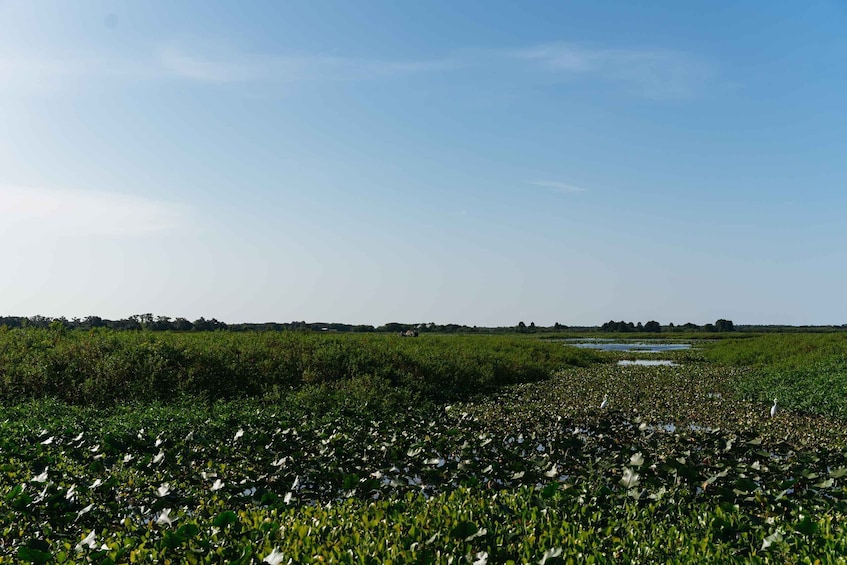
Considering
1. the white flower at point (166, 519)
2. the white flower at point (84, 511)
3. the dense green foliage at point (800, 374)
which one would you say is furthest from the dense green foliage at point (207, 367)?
the white flower at point (166, 519)

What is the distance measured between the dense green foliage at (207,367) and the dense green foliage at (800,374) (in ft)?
24.5

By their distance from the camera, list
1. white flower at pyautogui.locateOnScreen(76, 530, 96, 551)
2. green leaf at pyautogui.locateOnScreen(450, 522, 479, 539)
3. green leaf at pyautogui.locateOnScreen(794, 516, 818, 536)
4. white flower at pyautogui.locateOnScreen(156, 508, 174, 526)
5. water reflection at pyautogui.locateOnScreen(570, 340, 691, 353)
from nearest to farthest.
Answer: white flower at pyautogui.locateOnScreen(76, 530, 96, 551) < green leaf at pyautogui.locateOnScreen(450, 522, 479, 539) < green leaf at pyautogui.locateOnScreen(794, 516, 818, 536) < white flower at pyautogui.locateOnScreen(156, 508, 174, 526) < water reflection at pyautogui.locateOnScreen(570, 340, 691, 353)

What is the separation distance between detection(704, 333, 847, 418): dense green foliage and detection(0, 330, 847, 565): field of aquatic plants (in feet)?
5.66

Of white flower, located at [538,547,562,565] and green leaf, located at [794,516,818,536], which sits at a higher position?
white flower, located at [538,547,562,565]

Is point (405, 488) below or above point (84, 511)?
below

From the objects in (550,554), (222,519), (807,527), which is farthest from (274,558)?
(807,527)

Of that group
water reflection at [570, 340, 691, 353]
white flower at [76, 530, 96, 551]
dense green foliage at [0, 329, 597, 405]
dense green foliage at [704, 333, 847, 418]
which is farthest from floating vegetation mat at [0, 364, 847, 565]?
water reflection at [570, 340, 691, 353]

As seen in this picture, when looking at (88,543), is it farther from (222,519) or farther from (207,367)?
(207,367)

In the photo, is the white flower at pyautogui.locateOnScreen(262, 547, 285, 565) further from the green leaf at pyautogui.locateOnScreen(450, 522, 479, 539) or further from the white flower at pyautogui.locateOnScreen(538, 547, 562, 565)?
the white flower at pyautogui.locateOnScreen(538, 547, 562, 565)

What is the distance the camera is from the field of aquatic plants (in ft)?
13.9

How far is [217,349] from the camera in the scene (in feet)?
51.2

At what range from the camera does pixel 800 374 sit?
1712 cm

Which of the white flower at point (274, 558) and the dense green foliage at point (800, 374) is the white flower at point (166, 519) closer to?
the white flower at point (274, 558)

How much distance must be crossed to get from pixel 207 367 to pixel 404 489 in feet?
32.6
